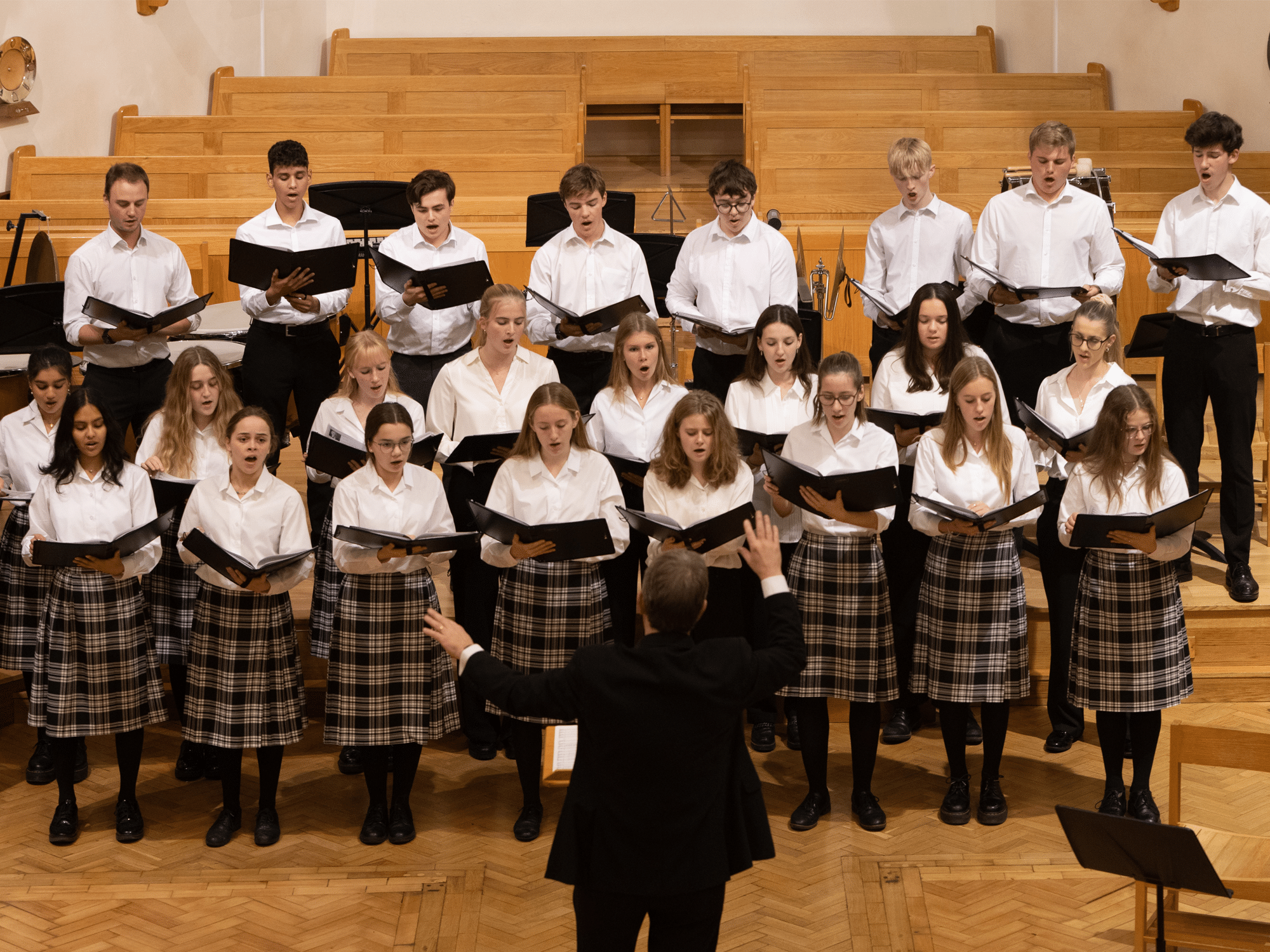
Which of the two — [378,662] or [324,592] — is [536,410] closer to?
[378,662]

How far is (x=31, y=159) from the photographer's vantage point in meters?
7.55

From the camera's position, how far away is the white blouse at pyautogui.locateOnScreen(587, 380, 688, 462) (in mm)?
3920

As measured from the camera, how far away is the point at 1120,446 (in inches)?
139

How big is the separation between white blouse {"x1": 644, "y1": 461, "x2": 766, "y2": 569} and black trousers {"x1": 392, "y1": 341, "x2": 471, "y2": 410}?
1108 mm

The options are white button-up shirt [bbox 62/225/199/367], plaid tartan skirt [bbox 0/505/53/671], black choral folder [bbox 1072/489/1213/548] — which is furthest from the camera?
white button-up shirt [bbox 62/225/199/367]

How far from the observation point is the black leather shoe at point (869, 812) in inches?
145

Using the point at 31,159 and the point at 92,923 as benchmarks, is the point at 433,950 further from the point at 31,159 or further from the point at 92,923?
the point at 31,159

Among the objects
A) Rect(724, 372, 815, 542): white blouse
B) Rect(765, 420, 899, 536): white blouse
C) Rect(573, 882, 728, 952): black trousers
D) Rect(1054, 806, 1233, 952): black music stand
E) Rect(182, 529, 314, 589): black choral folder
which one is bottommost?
Rect(573, 882, 728, 952): black trousers

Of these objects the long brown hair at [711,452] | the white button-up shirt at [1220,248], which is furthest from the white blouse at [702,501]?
the white button-up shirt at [1220,248]

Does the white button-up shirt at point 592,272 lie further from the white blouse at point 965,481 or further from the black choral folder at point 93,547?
the black choral folder at point 93,547

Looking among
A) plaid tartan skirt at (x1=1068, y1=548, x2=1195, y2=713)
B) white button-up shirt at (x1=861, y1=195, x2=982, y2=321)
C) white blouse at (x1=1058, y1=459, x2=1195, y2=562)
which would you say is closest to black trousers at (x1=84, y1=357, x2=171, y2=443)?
white button-up shirt at (x1=861, y1=195, x2=982, y2=321)

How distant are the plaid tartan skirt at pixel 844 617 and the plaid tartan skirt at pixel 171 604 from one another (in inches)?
68.6

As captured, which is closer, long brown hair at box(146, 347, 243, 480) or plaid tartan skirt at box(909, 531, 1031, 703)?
plaid tartan skirt at box(909, 531, 1031, 703)

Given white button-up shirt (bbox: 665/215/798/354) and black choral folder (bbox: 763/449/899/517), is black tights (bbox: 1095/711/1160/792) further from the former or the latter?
white button-up shirt (bbox: 665/215/798/354)
